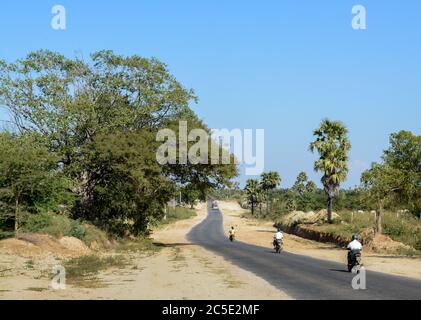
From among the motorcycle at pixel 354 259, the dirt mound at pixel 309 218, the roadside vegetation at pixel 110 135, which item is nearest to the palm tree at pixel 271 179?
the dirt mound at pixel 309 218

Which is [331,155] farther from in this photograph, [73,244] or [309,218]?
[73,244]

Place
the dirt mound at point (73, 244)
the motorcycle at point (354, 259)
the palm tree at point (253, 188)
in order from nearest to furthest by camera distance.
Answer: the motorcycle at point (354, 259) → the dirt mound at point (73, 244) → the palm tree at point (253, 188)

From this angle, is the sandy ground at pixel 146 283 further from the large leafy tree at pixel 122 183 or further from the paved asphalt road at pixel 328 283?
the large leafy tree at pixel 122 183

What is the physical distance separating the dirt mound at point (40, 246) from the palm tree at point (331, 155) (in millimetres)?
36063

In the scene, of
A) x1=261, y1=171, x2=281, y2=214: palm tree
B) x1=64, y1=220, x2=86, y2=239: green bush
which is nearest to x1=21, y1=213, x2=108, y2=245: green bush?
x1=64, y1=220, x2=86, y2=239: green bush

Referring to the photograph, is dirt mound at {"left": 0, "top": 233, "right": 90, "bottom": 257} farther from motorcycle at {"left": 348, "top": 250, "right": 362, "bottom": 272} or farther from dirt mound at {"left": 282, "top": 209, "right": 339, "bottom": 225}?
dirt mound at {"left": 282, "top": 209, "right": 339, "bottom": 225}

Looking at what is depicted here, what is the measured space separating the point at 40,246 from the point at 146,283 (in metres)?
11.4

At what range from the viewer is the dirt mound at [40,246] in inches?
1046

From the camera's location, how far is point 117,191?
44500 mm

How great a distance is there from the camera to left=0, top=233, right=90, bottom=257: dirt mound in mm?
26578

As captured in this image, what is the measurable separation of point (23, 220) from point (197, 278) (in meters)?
13.5
